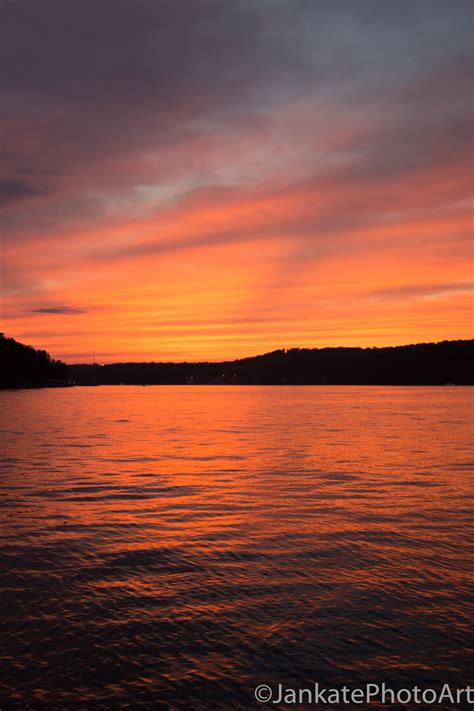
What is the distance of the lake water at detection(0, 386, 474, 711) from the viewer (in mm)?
10484

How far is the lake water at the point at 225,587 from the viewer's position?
10.5 meters

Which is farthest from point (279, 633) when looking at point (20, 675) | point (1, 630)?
point (1, 630)

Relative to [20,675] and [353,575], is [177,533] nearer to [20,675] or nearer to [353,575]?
[353,575]

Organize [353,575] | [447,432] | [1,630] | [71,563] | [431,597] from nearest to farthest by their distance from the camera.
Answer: [1,630] → [431,597] → [353,575] → [71,563] → [447,432]

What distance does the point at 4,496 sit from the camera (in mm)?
27828

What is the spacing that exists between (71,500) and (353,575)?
52.5 feet

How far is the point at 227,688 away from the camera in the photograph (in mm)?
10070

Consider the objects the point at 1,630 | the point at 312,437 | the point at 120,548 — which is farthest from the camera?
the point at 312,437

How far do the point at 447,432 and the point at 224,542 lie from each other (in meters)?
56.0

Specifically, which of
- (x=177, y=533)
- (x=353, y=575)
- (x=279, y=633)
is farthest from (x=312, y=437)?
(x=279, y=633)

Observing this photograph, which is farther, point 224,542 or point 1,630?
point 224,542

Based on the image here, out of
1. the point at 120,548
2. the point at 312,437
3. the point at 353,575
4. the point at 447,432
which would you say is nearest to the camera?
the point at 353,575

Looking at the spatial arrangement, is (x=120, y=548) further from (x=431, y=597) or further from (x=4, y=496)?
(x=4, y=496)

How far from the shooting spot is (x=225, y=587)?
588 inches
